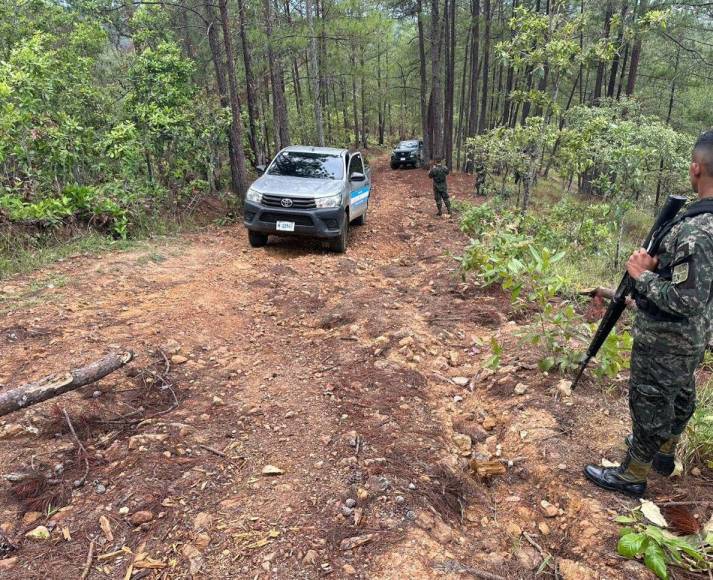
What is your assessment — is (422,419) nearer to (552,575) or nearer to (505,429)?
(505,429)

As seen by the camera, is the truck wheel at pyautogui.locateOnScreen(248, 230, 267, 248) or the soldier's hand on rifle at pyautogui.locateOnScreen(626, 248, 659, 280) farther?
the truck wheel at pyautogui.locateOnScreen(248, 230, 267, 248)

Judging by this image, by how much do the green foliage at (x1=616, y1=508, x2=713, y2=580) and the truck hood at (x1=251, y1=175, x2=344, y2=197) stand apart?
666cm

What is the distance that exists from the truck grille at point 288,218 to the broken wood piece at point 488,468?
557 cm

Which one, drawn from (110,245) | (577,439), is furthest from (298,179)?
(577,439)

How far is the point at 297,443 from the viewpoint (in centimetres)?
304

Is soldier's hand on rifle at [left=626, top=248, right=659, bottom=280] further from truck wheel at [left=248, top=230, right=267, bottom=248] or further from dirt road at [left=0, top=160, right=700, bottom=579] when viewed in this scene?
truck wheel at [left=248, top=230, right=267, bottom=248]

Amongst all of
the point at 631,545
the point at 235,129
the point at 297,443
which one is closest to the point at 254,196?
the point at 235,129

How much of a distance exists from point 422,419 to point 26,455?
2548 millimetres

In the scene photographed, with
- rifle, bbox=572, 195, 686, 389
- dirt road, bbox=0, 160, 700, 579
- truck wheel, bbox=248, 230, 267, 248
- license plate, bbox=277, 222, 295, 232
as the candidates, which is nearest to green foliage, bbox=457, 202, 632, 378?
dirt road, bbox=0, 160, 700, 579

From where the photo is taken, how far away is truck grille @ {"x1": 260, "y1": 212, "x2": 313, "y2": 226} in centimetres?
773

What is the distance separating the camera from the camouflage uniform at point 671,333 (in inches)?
82.1

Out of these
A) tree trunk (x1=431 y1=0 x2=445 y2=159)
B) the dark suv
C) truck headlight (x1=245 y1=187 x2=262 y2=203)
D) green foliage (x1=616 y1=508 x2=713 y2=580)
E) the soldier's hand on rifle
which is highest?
tree trunk (x1=431 y1=0 x2=445 y2=159)

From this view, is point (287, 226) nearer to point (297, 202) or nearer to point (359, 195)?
point (297, 202)

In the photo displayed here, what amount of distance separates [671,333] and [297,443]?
2254mm
